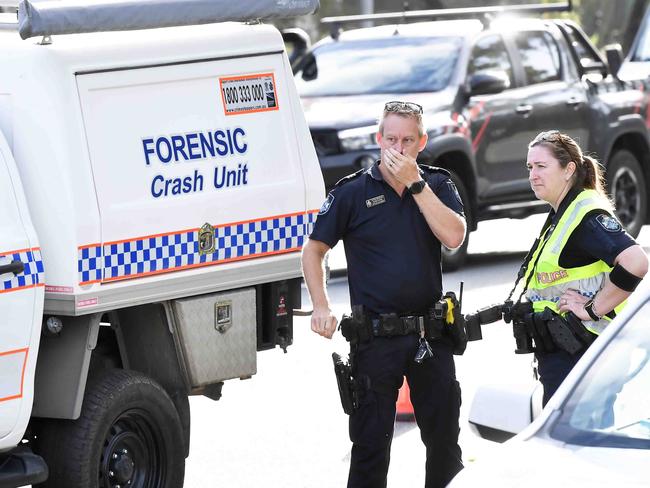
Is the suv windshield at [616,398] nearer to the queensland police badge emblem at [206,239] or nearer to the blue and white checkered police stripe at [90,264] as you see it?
the blue and white checkered police stripe at [90,264]

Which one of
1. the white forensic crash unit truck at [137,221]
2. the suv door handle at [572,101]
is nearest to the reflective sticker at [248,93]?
the white forensic crash unit truck at [137,221]

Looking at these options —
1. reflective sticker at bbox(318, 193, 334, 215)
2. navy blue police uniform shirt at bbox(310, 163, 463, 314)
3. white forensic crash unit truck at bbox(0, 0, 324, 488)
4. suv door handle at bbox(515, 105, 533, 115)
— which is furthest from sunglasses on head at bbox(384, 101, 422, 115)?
suv door handle at bbox(515, 105, 533, 115)

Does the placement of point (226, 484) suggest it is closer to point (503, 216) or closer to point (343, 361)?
point (343, 361)

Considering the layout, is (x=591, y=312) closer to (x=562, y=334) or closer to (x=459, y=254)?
(x=562, y=334)

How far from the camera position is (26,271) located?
20.6ft

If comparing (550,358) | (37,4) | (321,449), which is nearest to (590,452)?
(550,358)

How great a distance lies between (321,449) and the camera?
8.42 m

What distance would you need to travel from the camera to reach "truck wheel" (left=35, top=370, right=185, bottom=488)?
6.53m

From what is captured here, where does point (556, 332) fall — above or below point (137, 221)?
below

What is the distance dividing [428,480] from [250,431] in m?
2.72

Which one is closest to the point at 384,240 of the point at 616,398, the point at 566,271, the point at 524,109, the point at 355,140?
the point at 566,271

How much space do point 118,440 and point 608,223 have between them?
2125mm

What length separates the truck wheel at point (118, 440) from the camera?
6.53m

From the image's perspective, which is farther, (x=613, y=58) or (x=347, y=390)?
(x=613, y=58)
